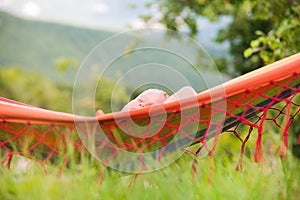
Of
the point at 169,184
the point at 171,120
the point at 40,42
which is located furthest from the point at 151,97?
the point at 40,42

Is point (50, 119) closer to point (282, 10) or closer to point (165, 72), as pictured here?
point (165, 72)

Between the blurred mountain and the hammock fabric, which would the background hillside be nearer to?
the blurred mountain

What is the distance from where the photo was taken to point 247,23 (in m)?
5.00

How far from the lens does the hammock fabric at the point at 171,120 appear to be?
1863 millimetres

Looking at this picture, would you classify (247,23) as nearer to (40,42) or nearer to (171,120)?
(171,120)

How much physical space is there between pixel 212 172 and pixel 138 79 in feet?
1.72

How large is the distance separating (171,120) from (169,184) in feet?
1.34

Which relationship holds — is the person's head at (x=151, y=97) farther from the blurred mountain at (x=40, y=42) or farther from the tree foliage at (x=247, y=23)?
the blurred mountain at (x=40, y=42)

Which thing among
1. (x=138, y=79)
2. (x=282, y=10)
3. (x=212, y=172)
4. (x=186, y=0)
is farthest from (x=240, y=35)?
(x=212, y=172)

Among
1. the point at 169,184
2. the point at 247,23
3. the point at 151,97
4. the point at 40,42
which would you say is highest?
the point at 40,42

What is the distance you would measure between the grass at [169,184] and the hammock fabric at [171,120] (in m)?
0.15

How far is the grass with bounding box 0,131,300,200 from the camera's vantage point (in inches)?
56.8

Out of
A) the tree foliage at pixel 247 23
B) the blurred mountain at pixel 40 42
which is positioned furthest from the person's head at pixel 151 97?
the blurred mountain at pixel 40 42

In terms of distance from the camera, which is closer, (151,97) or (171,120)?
(171,120)
